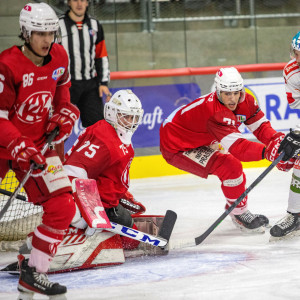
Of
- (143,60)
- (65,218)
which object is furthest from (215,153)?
(143,60)

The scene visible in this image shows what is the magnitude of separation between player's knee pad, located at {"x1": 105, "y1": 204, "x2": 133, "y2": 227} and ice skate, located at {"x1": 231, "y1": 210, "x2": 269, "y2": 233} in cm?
68

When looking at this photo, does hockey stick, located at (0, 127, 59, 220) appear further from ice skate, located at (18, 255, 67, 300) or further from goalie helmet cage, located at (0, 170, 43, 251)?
goalie helmet cage, located at (0, 170, 43, 251)

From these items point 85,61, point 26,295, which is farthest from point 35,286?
point 85,61

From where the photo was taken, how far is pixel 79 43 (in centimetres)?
486

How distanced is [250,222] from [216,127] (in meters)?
0.53

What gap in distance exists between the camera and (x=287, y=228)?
349cm

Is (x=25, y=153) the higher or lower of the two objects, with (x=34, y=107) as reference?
lower

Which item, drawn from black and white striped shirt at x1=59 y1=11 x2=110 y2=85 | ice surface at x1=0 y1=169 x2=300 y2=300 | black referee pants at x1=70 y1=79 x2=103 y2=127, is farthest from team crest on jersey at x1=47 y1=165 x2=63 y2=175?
black and white striped shirt at x1=59 y1=11 x2=110 y2=85

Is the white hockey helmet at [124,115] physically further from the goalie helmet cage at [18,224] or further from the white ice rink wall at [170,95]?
the white ice rink wall at [170,95]

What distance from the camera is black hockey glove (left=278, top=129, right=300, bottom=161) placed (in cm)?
320

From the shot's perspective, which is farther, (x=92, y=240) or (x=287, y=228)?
(x=287, y=228)

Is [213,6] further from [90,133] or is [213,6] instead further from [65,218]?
[65,218]

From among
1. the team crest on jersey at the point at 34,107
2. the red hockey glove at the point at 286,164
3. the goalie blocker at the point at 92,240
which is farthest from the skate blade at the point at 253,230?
the team crest on jersey at the point at 34,107

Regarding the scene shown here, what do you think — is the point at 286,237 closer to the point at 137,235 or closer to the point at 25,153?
the point at 137,235
